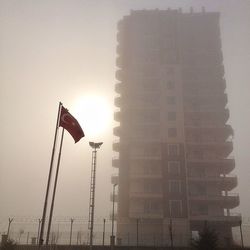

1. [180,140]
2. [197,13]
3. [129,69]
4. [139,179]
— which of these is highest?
[197,13]

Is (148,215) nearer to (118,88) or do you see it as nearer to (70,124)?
(118,88)

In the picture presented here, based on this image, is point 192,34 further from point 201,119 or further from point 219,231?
point 219,231

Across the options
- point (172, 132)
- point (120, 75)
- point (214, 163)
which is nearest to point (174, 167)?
point (172, 132)

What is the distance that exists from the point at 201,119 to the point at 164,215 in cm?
2694

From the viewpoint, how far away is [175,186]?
85812 millimetres

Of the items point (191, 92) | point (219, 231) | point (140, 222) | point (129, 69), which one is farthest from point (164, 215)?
point (129, 69)

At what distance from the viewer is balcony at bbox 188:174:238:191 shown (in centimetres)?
8582

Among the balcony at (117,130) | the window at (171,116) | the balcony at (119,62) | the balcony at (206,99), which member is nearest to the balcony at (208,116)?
the balcony at (206,99)

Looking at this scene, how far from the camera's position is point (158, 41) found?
103062mm

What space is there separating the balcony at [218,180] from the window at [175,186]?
3103 mm

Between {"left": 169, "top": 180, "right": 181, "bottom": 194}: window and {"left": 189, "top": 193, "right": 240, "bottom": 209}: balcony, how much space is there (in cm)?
322

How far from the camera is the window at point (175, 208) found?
82.2 metres

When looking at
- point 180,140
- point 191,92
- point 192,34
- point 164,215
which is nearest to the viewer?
point 164,215

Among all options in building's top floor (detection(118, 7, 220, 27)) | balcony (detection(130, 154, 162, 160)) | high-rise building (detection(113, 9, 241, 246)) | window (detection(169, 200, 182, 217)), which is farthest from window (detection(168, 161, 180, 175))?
building's top floor (detection(118, 7, 220, 27))
